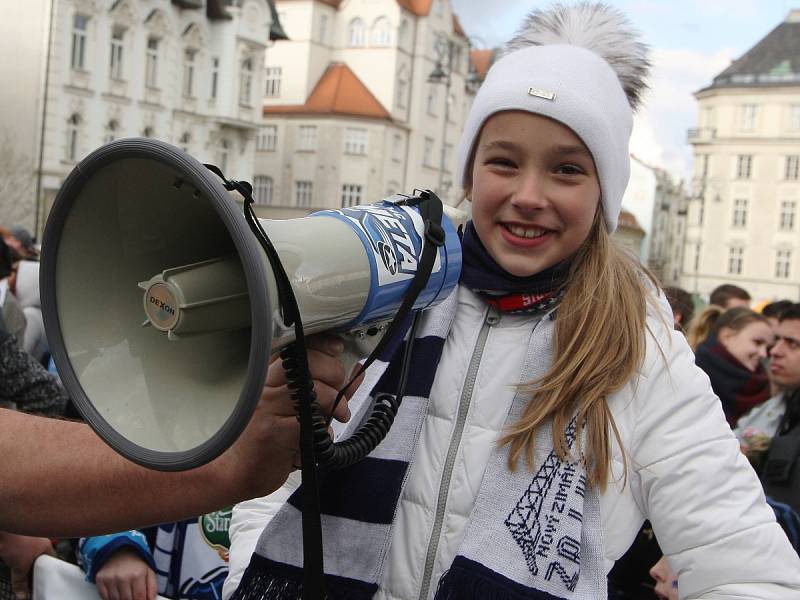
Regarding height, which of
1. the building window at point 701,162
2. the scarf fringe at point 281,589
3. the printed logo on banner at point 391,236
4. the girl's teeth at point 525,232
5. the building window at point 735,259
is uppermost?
the building window at point 701,162

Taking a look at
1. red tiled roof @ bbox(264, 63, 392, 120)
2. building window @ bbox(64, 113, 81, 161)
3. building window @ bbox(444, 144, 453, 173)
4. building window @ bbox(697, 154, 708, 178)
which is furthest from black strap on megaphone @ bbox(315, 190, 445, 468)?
building window @ bbox(697, 154, 708, 178)

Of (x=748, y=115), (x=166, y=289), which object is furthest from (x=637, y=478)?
(x=748, y=115)

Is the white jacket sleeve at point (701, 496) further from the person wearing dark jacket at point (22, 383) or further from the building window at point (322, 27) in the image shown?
the building window at point (322, 27)

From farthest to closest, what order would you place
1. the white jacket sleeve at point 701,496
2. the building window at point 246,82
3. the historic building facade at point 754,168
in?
the historic building facade at point 754,168
the building window at point 246,82
the white jacket sleeve at point 701,496

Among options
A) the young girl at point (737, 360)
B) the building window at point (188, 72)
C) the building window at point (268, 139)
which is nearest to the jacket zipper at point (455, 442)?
the young girl at point (737, 360)

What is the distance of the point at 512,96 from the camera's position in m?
1.85

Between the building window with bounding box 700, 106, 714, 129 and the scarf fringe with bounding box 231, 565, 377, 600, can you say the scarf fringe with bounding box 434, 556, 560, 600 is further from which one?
the building window with bounding box 700, 106, 714, 129

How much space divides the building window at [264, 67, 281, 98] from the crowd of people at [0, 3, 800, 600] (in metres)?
44.9

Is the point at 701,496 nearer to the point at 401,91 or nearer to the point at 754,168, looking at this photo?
the point at 401,91

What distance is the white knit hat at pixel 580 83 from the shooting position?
183 centimetres

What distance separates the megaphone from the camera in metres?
1.30

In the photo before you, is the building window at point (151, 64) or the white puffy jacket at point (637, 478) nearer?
the white puffy jacket at point (637, 478)

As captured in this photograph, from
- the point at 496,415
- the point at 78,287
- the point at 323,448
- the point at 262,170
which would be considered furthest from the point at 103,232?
the point at 262,170

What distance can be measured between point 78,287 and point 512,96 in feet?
3.02
